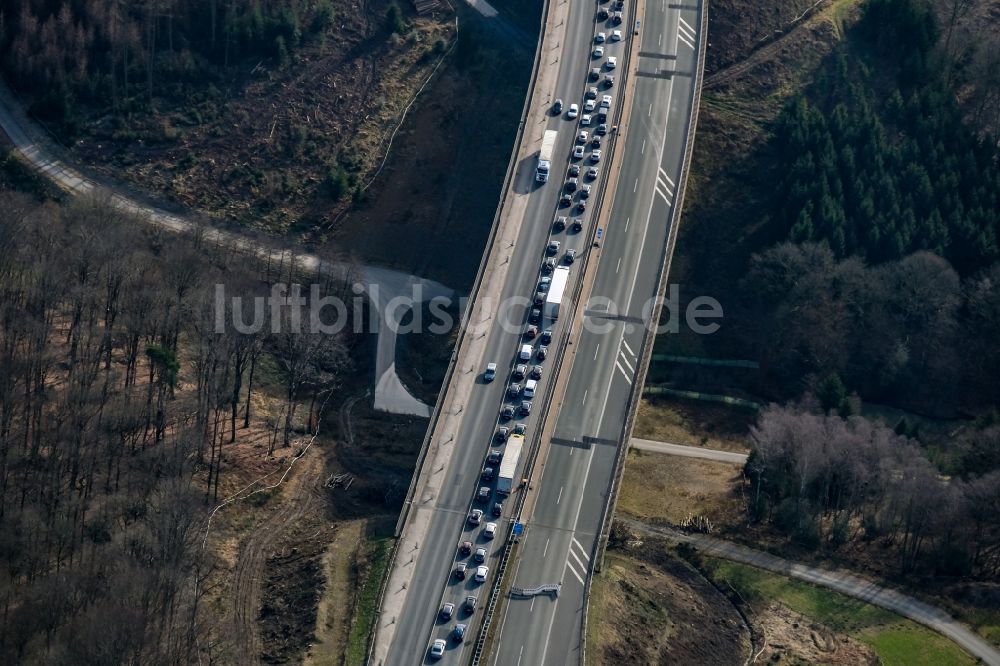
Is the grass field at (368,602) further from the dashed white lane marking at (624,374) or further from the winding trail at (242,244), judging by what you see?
the winding trail at (242,244)

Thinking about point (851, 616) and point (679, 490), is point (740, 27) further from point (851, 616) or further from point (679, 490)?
point (851, 616)

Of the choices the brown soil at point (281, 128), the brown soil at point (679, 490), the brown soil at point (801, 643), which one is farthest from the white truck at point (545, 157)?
the brown soil at point (801, 643)

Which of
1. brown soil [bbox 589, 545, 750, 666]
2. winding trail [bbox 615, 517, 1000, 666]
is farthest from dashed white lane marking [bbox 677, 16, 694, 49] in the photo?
brown soil [bbox 589, 545, 750, 666]

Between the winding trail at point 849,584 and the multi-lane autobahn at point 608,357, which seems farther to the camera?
the winding trail at point 849,584

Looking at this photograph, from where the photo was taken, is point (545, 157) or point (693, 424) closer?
point (693, 424)

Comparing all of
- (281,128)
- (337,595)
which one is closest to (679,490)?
(337,595)

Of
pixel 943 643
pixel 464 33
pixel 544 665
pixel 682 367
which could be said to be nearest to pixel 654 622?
pixel 544 665

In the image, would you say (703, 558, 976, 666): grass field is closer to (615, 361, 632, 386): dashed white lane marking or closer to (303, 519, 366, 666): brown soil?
(615, 361, 632, 386): dashed white lane marking
